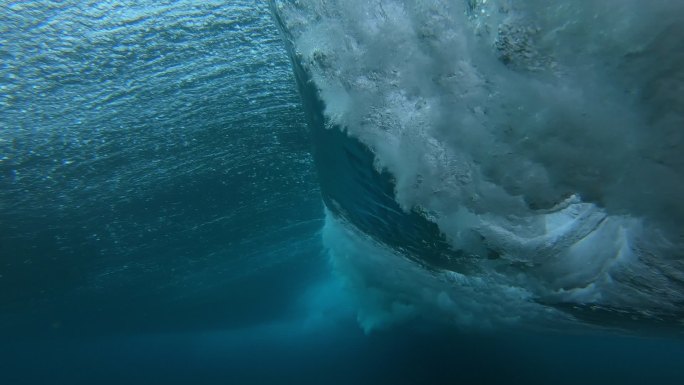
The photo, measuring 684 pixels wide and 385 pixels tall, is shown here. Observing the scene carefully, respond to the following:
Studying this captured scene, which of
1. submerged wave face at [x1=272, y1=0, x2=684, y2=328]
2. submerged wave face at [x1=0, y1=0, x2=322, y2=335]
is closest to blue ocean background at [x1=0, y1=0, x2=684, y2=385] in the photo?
submerged wave face at [x1=0, y1=0, x2=322, y2=335]

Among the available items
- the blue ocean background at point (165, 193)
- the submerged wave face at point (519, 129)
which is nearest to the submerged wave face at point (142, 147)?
the blue ocean background at point (165, 193)

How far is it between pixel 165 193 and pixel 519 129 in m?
10.8

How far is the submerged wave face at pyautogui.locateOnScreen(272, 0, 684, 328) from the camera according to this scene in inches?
105

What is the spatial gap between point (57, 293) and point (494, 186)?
835 inches

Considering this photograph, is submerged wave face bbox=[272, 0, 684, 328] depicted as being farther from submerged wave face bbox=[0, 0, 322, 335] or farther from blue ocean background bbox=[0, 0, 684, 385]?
blue ocean background bbox=[0, 0, 684, 385]

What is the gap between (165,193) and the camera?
1149 centimetres

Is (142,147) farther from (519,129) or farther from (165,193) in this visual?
(519,129)

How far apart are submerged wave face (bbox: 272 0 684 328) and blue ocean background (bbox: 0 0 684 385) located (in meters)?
3.27

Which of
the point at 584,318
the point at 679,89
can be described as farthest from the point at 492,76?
the point at 584,318

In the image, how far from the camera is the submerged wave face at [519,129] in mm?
2678

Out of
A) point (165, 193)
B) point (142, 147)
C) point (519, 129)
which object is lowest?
point (165, 193)

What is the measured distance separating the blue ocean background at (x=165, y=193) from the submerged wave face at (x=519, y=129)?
3.27 m

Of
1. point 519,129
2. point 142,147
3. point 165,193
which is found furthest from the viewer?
point 165,193

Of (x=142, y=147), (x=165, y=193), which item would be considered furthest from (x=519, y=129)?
(x=165, y=193)
